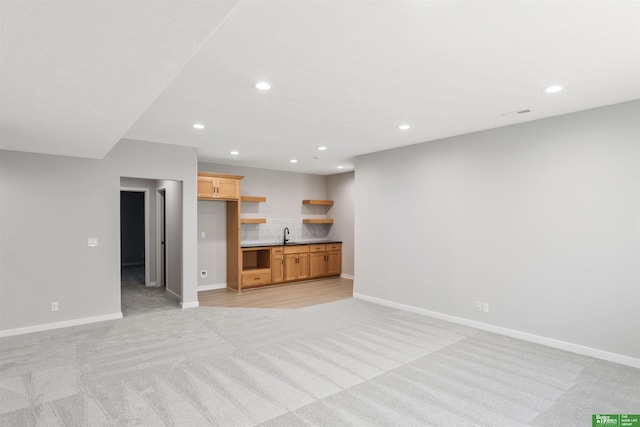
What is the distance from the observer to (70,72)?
6.29 feet

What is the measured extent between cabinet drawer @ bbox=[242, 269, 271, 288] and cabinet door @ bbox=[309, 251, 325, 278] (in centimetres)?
109

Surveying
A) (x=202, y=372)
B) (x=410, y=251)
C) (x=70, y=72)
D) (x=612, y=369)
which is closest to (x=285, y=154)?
(x=410, y=251)

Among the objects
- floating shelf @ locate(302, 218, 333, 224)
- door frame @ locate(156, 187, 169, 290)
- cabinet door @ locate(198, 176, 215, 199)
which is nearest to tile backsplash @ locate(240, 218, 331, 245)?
floating shelf @ locate(302, 218, 333, 224)

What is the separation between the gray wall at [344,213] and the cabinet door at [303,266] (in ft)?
3.43

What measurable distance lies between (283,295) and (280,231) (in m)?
2.00

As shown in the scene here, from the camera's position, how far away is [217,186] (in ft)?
21.1

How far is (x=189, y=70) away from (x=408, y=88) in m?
1.81

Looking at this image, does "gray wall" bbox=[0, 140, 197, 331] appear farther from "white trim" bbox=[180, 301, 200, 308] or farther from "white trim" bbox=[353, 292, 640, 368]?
"white trim" bbox=[353, 292, 640, 368]

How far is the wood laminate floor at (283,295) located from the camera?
5.81 meters

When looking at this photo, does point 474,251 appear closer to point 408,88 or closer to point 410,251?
point 410,251

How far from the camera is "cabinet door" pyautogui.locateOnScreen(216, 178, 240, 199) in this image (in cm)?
645

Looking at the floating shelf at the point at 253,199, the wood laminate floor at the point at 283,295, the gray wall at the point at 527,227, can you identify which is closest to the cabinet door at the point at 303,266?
the wood laminate floor at the point at 283,295

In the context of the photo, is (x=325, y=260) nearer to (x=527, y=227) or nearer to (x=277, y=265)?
(x=277, y=265)

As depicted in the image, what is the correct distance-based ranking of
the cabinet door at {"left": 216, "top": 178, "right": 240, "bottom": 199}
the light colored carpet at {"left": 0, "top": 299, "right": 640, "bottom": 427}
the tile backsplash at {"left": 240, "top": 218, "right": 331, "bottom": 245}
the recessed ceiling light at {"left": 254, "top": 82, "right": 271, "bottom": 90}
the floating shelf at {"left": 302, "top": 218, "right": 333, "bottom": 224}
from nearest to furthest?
1. the light colored carpet at {"left": 0, "top": 299, "right": 640, "bottom": 427}
2. the recessed ceiling light at {"left": 254, "top": 82, "right": 271, "bottom": 90}
3. the cabinet door at {"left": 216, "top": 178, "right": 240, "bottom": 199}
4. the tile backsplash at {"left": 240, "top": 218, "right": 331, "bottom": 245}
5. the floating shelf at {"left": 302, "top": 218, "right": 333, "bottom": 224}
